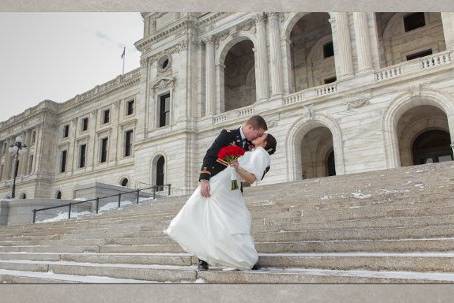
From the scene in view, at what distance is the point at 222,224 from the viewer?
3.34 m

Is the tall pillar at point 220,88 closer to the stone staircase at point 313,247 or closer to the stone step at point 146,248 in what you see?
the stone staircase at point 313,247

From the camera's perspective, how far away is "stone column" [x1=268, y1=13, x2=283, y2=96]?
19328mm

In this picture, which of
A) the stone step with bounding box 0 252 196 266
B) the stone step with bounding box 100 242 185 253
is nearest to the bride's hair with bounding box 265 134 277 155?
the stone step with bounding box 0 252 196 266

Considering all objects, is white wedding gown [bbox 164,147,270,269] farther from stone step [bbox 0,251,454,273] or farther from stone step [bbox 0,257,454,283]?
stone step [bbox 0,251,454,273]

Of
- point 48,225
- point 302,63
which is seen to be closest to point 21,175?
point 48,225

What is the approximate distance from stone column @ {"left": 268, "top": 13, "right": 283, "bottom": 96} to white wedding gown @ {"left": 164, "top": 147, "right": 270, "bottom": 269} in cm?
1603

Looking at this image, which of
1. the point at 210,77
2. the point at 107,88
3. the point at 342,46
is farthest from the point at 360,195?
the point at 107,88

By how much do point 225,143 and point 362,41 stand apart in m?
16.0

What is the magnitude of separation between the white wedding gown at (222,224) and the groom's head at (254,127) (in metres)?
0.15

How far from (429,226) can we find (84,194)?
15268 millimetres

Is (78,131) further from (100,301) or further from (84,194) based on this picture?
(100,301)

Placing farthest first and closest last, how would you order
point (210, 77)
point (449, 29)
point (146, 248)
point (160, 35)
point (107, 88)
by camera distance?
point (107, 88) < point (160, 35) < point (210, 77) < point (449, 29) < point (146, 248)

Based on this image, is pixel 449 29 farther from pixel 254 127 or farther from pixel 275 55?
pixel 254 127

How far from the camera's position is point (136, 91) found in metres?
31.0
